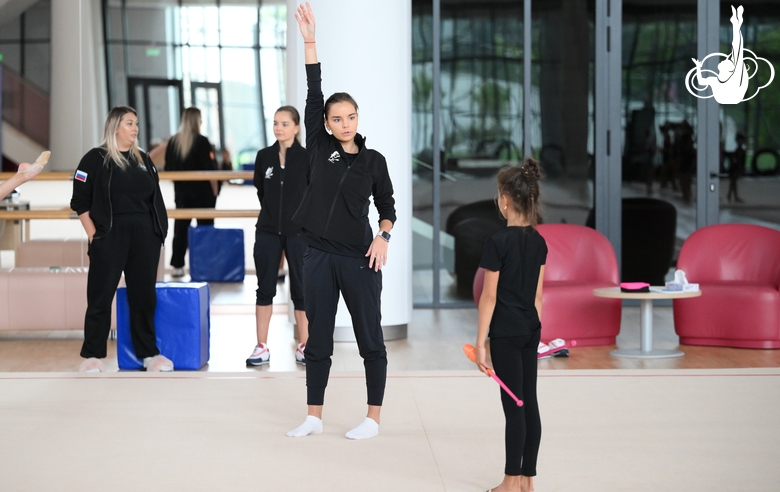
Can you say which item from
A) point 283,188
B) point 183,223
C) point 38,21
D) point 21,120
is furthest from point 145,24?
point 283,188

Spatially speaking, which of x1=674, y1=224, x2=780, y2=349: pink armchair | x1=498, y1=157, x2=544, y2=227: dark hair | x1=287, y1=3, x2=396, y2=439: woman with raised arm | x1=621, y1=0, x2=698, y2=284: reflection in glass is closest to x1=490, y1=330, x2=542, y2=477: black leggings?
x1=498, y1=157, x2=544, y2=227: dark hair

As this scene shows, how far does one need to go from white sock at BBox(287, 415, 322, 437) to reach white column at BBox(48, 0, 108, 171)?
41.8 ft

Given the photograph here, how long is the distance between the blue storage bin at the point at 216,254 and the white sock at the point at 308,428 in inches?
206

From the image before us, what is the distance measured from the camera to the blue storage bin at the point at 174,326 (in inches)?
217

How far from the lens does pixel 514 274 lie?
3236 millimetres

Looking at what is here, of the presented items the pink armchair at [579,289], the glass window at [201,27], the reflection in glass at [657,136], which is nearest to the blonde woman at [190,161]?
the pink armchair at [579,289]

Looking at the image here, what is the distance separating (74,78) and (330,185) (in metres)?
14.3

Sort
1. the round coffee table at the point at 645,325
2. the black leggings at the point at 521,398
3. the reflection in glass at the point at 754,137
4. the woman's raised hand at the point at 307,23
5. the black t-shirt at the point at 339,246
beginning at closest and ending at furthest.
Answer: the black leggings at the point at 521,398, the woman's raised hand at the point at 307,23, the black t-shirt at the point at 339,246, the round coffee table at the point at 645,325, the reflection in glass at the point at 754,137

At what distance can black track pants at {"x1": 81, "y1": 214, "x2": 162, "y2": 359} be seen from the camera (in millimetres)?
5281

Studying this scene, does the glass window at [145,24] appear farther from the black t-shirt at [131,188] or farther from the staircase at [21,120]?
the black t-shirt at [131,188]

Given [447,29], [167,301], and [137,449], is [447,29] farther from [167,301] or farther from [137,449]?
[137,449]

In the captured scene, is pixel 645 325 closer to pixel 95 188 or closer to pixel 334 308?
pixel 334 308

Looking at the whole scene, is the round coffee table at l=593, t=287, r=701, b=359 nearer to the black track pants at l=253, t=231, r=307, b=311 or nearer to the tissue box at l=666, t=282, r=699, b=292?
the tissue box at l=666, t=282, r=699, b=292

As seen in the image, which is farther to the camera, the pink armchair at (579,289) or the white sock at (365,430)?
the pink armchair at (579,289)
